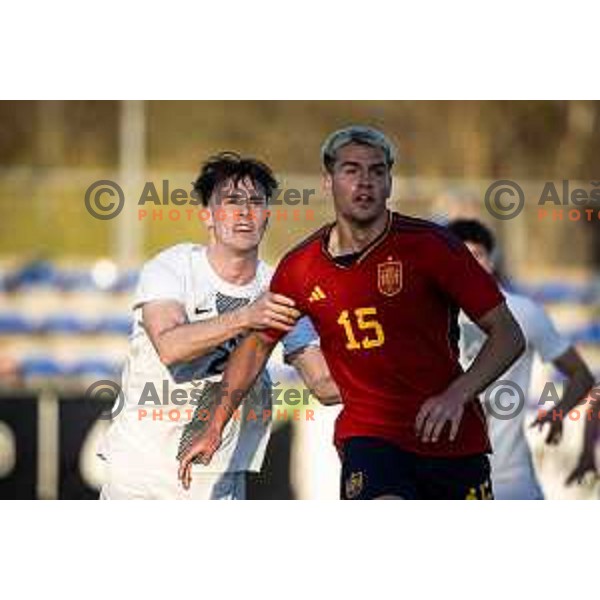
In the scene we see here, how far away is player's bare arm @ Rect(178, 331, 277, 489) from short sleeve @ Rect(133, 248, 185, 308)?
363mm

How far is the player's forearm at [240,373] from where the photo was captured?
262 inches

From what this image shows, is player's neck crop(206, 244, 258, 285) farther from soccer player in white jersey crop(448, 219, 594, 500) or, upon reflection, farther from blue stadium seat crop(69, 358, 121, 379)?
blue stadium seat crop(69, 358, 121, 379)

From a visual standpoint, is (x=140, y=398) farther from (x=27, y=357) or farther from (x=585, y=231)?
(x=585, y=231)

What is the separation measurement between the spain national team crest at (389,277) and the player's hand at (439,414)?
0.62m

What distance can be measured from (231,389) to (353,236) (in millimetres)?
855

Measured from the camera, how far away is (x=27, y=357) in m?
12.4

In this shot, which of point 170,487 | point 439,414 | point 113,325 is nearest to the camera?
point 439,414

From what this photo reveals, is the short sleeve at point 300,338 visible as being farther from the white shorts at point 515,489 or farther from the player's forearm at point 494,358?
the white shorts at point 515,489

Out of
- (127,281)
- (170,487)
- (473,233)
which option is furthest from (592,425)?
(127,281)

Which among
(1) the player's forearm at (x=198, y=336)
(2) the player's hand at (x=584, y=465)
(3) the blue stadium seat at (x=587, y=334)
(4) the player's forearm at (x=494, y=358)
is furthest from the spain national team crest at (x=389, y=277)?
(3) the blue stadium seat at (x=587, y=334)

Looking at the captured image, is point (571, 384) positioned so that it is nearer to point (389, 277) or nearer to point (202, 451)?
point (389, 277)

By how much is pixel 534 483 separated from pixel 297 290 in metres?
1.59

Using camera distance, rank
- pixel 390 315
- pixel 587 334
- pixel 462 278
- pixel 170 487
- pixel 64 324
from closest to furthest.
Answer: pixel 462 278 < pixel 390 315 < pixel 170 487 < pixel 587 334 < pixel 64 324

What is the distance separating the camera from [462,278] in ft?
20.5
